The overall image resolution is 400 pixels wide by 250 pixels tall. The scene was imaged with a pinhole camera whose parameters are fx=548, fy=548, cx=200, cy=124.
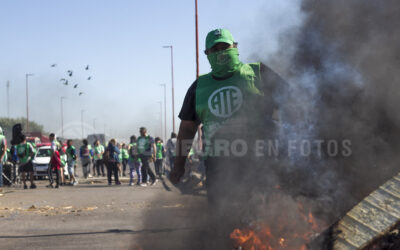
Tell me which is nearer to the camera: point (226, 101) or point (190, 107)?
point (226, 101)

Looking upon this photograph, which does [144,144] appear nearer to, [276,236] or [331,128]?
[331,128]

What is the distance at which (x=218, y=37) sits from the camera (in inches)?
173

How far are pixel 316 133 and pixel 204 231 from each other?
122cm

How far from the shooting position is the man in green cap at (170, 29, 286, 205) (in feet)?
14.1

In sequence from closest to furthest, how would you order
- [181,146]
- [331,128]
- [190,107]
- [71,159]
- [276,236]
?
[276,236] → [331,128] → [190,107] → [181,146] → [71,159]

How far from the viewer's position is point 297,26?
5242mm

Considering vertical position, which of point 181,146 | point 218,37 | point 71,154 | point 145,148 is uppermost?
point 218,37

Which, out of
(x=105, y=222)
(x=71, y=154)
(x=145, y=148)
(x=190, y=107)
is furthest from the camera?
(x=71, y=154)

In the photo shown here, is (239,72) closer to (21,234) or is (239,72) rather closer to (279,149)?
(279,149)

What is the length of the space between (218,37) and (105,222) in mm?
5383

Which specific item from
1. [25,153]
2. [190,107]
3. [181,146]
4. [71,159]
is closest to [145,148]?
[71,159]

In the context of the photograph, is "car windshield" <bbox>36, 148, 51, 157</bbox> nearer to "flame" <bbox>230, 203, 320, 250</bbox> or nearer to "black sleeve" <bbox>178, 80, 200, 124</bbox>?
"black sleeve" <bbox>178, 80, 200, 124</bbox>

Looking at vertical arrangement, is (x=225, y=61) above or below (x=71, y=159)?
above

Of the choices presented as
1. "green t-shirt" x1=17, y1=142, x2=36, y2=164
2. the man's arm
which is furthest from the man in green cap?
"green t-shirt" x1=17, y1=142, x2=36, y2=164
